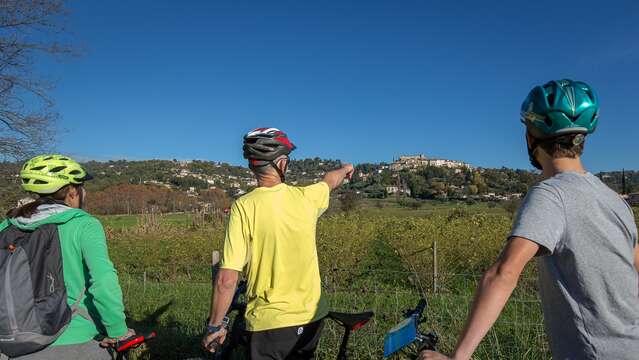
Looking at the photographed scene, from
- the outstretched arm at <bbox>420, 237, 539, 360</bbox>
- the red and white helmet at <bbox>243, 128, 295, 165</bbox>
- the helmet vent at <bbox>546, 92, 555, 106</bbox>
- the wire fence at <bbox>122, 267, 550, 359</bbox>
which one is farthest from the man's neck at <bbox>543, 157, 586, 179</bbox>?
the red and white helmet at <bbox>243, 128, 295, 165</bbox>

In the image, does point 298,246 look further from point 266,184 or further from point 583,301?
point 583,301

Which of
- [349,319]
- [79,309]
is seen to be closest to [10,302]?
[79,309]

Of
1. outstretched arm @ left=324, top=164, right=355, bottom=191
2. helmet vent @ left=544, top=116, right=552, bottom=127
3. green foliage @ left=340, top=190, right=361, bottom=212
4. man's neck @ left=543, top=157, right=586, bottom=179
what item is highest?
green foliage @ left=340, top=190, right=361, bottom=212

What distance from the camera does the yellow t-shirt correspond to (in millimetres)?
2631

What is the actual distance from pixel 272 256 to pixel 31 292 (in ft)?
4.11

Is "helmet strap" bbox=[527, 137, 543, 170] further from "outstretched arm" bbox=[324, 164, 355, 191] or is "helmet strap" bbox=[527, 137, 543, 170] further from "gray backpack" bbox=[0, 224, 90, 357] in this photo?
"gray backpack" bbox=[0, 224, 90, 357]

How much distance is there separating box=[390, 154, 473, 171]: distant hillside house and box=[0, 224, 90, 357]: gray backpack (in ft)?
271

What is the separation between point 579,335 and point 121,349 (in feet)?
7.30

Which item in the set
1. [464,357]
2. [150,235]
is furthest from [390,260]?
[150,235]

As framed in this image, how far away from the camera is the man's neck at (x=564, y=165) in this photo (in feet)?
5.75

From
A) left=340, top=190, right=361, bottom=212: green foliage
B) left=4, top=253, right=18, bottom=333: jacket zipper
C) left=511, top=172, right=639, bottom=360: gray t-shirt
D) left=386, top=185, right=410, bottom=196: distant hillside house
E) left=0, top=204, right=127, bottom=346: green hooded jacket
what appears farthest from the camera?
left=386, top=185, right=410, bottom=196: distant hillside house

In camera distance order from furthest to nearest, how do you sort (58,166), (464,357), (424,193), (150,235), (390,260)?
(424,193), (150,235), (390,260), (58,166), (464,357)

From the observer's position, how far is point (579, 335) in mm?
1595

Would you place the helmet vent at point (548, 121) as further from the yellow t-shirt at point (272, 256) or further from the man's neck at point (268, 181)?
the man's neck at point (268, 181)
